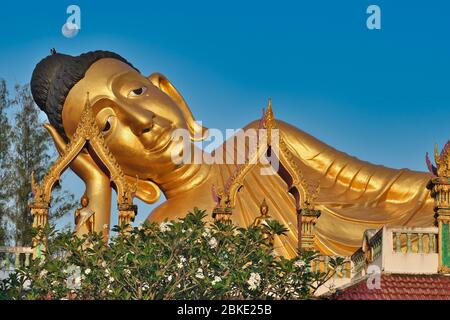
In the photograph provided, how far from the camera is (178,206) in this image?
1959 cm

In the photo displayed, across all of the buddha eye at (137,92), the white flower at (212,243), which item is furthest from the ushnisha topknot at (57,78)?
the white flower at (212,243)

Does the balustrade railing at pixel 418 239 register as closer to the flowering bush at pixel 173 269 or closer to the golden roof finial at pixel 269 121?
the flowering bush at pixel 173 269

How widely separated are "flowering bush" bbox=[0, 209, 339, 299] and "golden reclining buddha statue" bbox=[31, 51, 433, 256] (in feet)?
19.8

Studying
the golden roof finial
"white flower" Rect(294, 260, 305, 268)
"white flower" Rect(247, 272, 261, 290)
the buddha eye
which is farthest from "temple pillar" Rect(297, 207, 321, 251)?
the buddha eye

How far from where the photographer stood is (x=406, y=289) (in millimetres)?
13344

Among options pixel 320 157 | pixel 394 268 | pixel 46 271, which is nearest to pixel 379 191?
pixel 320 157

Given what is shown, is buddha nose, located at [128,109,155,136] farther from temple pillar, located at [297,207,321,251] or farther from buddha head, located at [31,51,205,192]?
temple pillar, located at [297,207,321,251]

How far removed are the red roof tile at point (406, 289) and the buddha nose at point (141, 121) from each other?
669cm

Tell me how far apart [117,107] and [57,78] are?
1162mm

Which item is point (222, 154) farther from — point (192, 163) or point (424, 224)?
point (424, 224)

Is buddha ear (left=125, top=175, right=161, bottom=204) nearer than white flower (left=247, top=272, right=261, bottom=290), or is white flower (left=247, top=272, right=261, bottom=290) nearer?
white flower (left=247, top=272, right=261, bottom=290)

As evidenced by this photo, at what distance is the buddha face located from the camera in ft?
64.0

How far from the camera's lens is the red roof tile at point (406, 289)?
43.6ft
